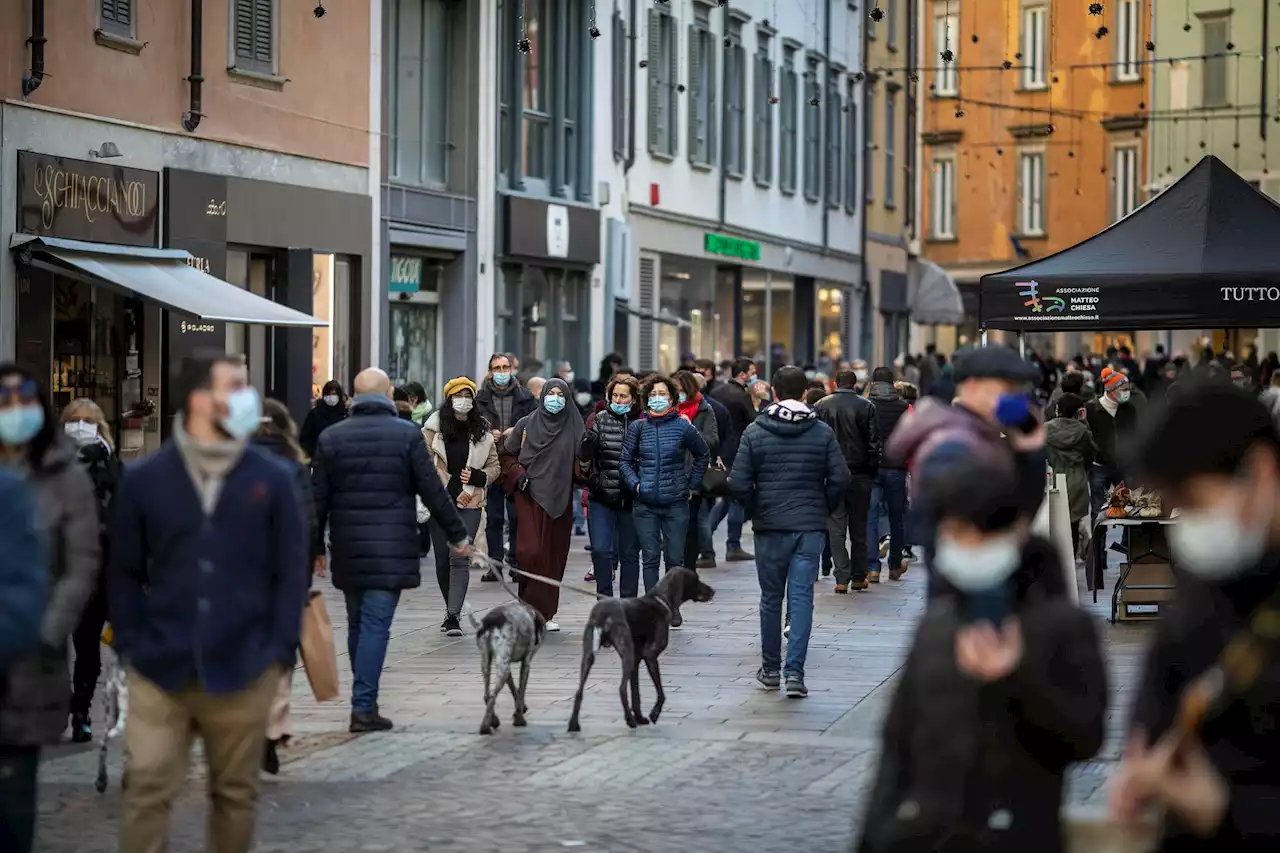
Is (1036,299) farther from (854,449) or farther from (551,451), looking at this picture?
(551,451)

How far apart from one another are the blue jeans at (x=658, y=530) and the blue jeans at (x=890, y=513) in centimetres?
382

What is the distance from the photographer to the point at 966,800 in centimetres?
486

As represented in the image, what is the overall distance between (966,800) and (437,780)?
5.64 meters

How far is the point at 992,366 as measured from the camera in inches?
286

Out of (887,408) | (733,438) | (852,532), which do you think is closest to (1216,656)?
(852,532)

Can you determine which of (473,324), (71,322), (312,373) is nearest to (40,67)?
(71,322)

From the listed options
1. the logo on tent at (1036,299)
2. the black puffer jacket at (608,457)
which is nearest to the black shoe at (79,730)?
the black puffer jacket at (608,457)

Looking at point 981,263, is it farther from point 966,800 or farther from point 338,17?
point 966,800

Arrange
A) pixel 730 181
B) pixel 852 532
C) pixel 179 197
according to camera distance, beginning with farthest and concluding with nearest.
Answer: pixel 730 181
pixel 179 197
pixel 852 532

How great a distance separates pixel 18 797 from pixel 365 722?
197 inches

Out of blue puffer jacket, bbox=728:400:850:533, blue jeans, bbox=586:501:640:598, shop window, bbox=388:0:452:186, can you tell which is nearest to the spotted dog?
blue puffer jacket, bbox=728:400:850:533

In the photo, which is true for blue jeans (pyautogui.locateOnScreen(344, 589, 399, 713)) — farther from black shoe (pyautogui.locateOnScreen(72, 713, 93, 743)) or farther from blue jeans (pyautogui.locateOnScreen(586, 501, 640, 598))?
blue jeans (pyautogui.locateOnScreen(586, 501, 640, 598))

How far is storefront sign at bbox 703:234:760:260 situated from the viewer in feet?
126

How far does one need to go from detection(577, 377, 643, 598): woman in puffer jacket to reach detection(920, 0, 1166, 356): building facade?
43982mm
